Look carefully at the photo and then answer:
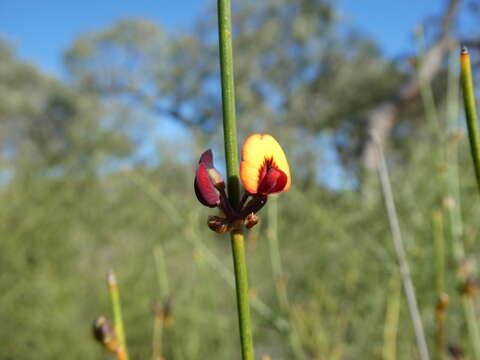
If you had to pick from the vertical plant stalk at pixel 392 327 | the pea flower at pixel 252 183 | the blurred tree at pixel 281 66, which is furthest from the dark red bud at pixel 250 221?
the blurred tree at pixel 281 66

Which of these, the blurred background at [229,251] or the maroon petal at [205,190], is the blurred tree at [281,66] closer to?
the blurred background at [229,251]

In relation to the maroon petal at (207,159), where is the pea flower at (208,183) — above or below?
below

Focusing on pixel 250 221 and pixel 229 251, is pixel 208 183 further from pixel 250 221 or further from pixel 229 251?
pixel 229 251

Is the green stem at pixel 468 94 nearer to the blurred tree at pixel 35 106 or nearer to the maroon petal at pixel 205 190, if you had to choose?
the maroon petal at pixel 205 190

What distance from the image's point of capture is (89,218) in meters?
1.94

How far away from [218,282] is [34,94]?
9517 millimetres

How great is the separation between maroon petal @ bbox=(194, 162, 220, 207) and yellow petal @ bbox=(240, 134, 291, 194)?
0.04 ft

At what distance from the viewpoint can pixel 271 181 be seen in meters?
0.17

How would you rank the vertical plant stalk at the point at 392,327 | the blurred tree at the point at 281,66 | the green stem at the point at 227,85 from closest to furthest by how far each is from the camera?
the green stem at the point at 227,85
the vertical plant stalk at the point at 392,327
the blurred tree at the point at 281,66

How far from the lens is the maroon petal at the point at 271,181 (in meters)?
0.17

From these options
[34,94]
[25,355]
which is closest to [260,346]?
[25,355]

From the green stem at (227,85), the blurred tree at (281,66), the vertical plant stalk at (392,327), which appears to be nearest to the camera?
the green stem at (227,85)

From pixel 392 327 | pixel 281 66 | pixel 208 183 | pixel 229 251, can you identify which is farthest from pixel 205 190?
pixel 281 66

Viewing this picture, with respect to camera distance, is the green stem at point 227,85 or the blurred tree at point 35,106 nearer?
the green stem at point 227,85
